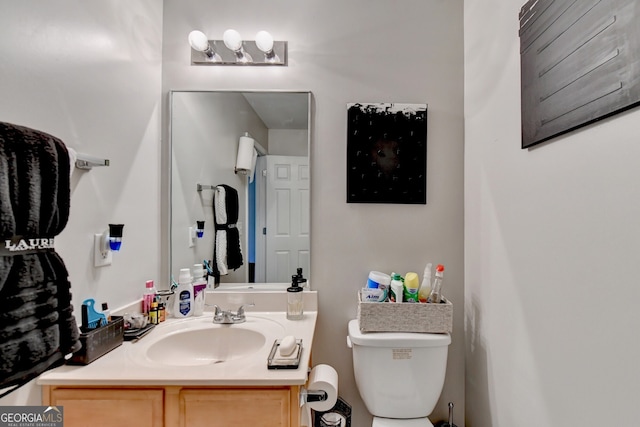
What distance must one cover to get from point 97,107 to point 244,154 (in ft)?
1.82

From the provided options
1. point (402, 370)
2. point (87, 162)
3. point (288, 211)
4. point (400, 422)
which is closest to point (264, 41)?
point (288, 211)

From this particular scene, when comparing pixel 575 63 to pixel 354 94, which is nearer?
pixel 575 63

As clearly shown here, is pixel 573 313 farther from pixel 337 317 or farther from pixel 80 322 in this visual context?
pixel 80 322

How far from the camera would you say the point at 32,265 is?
0.60 m

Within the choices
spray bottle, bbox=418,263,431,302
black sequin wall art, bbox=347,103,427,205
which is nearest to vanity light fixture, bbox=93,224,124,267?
black sequin wall art, bbox=347,103,427,205

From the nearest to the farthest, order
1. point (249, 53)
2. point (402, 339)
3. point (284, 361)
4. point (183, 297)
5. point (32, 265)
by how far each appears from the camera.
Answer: point (32, 265) → point (284, 361) → point (402, 339) → point (183, 297) → point (249, 53)

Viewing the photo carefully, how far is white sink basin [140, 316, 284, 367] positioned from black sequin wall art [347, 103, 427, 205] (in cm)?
67

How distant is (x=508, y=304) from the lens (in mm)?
1037

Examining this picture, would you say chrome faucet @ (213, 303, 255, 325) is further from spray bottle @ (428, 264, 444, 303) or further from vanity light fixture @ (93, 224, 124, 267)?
spray bottle @ (428, 264, 444, 303)

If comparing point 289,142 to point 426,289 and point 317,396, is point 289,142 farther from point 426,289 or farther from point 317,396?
point 317,396

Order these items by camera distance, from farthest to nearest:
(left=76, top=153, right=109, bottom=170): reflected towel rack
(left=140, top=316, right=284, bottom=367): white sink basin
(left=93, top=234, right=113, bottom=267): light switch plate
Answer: (left=140, top=316, right=284, bottom=367): white sink basin
(left=93, top=234, right=113, bottom=267): light switch plate
(left=76, top=153, right=109, bottom=170): reflected towel rack

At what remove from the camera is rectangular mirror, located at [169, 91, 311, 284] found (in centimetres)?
139

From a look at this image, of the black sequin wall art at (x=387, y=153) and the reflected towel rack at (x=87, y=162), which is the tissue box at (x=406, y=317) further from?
the reflected towel rack at (x=87, y=162)

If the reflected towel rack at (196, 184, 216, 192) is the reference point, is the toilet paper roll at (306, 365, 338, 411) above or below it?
below
